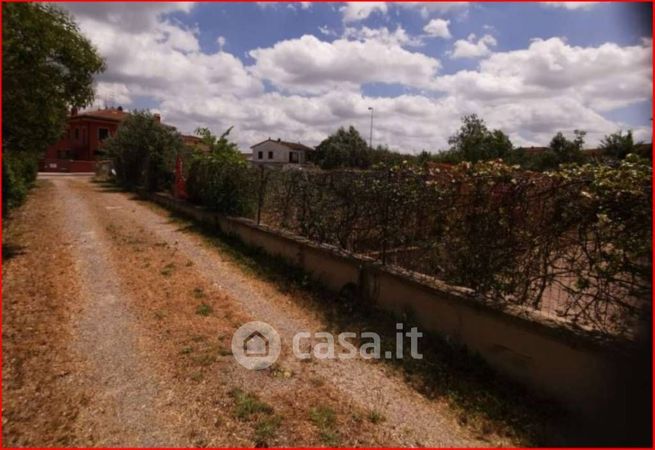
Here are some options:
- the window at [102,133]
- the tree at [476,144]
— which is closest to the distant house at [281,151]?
the window at [102,133]

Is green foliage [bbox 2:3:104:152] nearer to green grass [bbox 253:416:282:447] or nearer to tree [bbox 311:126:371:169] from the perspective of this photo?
green grass [bbox 253:416:282:447]

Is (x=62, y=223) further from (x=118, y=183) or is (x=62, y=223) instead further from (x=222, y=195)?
(x=118, y=183)

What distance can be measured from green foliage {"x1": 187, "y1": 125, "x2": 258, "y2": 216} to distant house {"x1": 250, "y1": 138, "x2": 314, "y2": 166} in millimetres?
62539

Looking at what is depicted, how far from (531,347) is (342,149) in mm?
57572

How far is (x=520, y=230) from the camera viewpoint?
3908mm

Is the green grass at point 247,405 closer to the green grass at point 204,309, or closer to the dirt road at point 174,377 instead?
the dirt road at point 174,377

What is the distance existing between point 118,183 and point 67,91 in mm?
19794

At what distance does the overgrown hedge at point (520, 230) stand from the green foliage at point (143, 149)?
48.3 feet

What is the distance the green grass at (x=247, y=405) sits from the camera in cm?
311

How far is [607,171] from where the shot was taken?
3.35m

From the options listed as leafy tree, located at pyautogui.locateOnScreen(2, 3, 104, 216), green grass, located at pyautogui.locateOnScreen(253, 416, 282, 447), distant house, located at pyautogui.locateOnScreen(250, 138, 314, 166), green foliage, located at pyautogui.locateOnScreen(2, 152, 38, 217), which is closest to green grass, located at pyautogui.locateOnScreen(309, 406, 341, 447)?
green grass, located at pyautogui.locateOnScreen(253, 416, 282, 447)

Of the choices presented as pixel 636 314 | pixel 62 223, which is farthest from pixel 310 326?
pixel 62 223

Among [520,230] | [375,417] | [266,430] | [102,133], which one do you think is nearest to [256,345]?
[266,430]

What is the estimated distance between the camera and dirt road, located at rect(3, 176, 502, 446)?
2906mm
